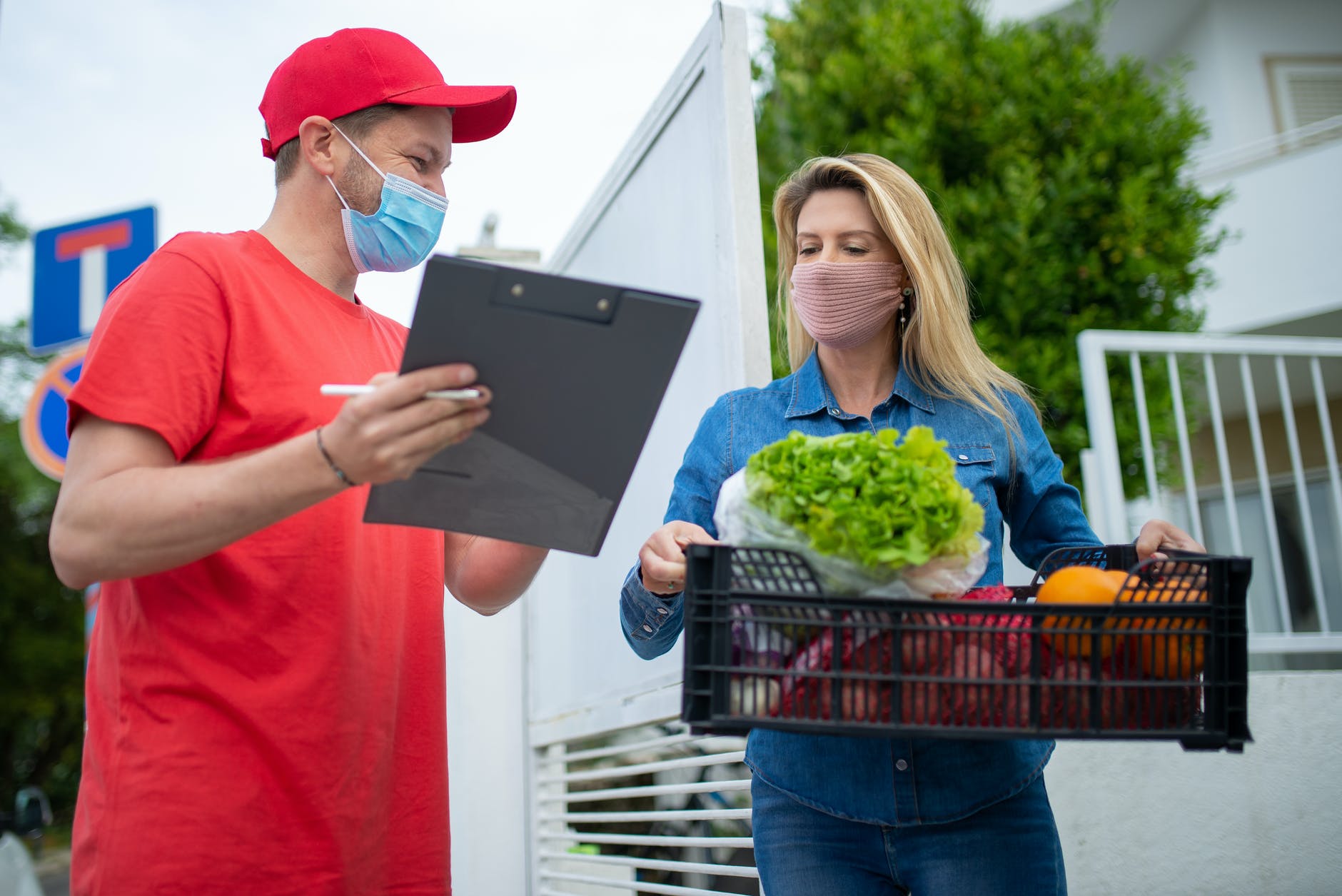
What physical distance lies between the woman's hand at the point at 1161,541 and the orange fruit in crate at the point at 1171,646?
32cm

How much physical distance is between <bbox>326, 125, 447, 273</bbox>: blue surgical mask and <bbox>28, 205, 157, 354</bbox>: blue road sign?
3.97 m

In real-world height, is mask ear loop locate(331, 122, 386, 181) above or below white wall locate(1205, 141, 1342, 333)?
below

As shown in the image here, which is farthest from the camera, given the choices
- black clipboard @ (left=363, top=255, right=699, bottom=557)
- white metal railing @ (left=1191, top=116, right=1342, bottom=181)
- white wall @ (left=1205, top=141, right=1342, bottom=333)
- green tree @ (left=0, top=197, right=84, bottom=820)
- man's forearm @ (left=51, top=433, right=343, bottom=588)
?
green tree @ (left=0, top=197, right=84, bottom=820)

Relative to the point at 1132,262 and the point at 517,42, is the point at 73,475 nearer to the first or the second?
the point at 517,42

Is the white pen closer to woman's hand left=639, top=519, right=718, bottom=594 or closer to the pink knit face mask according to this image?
woman's hand left=639, top=519, right=718, bottom=594

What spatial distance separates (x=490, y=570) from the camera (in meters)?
2.07

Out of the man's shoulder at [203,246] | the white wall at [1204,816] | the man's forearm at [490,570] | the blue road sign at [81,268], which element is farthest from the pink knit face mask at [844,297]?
the blue road sign at [81,268]

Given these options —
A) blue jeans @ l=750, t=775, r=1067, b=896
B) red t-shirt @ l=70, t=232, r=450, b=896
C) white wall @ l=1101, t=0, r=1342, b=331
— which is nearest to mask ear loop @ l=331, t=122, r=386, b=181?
red t-shirt @ l=70, t=232, r=450, b=896

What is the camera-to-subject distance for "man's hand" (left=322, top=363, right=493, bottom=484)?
136 centimetres

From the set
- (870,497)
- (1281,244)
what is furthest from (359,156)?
(1281,244)

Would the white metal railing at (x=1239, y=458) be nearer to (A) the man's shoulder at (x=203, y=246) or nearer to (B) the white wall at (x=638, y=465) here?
(B) the white wall at (x=638, y=465)

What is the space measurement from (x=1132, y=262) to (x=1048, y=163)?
2.75 feet

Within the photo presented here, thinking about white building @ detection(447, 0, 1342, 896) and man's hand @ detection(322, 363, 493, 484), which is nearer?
man's hand @ detection(322, 363, 493, 484)

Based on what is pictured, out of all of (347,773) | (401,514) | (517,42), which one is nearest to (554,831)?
(347,773)
